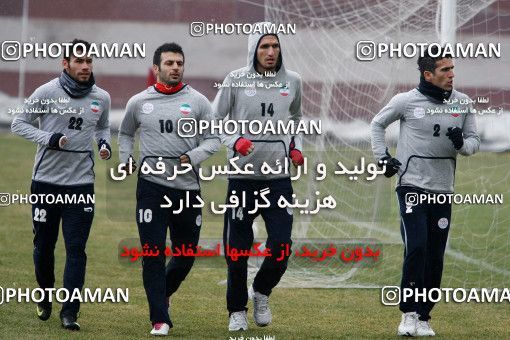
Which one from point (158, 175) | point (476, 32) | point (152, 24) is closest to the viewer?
point (158, 175)

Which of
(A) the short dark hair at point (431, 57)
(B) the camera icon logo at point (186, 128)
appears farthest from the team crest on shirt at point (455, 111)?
(B) the camera icon logo at point (186, 128)

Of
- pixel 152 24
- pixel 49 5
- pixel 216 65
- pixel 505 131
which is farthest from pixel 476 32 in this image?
pixel 49 5

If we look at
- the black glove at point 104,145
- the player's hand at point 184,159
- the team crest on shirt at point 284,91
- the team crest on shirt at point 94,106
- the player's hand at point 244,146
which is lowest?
the player's hand at point 184,159

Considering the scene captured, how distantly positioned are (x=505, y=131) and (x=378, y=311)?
9.84 feet

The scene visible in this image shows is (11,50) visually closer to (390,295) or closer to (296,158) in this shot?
(296,158)

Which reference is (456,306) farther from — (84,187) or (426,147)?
(84,187)

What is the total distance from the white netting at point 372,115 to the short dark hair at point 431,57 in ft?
7.04

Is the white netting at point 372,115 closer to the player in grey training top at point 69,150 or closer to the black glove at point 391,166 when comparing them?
the black glove at point 391,166

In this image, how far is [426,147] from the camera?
9.29 m

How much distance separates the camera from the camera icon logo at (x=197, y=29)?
1026 cm

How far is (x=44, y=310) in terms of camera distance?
970 cm

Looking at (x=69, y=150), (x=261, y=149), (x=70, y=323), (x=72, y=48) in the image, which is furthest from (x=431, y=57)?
(x=70, y=323)

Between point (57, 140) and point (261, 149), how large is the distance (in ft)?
4.72

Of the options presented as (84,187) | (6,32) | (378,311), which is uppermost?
(6,32)
